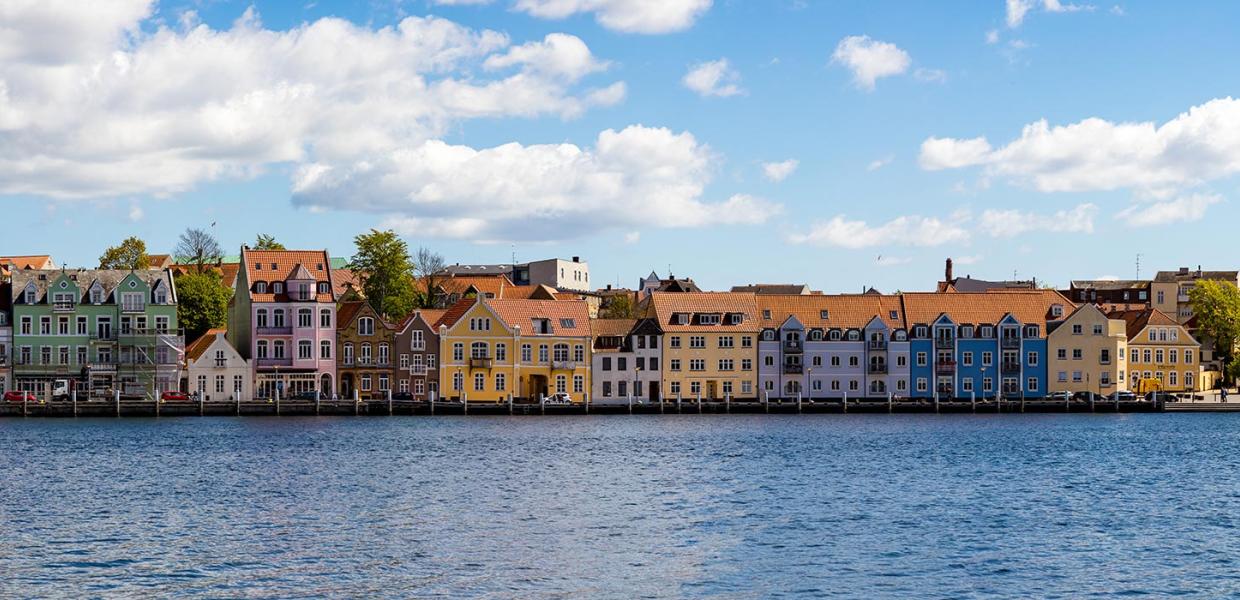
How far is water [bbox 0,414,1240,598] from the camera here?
42062mm

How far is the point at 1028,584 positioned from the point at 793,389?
8935cm

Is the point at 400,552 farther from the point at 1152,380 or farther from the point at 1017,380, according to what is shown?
the point at 1152,380

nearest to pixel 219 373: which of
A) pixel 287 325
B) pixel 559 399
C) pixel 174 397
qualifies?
pixel 174 397

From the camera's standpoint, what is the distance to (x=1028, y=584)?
137ft

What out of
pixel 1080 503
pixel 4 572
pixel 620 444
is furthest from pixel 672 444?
pixel 4 572

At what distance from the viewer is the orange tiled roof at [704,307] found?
13100 cm

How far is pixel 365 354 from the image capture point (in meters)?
126

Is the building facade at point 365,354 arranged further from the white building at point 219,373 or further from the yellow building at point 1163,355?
the yellow building at point 1163,355

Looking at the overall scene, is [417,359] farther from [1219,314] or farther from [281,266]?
[1219,314]

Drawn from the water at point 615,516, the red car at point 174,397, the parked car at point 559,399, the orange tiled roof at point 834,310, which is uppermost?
the orange tiled roof at point 834,310

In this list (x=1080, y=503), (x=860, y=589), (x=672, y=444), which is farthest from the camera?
(x=672, y=444)

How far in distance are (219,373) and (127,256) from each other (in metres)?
41.5

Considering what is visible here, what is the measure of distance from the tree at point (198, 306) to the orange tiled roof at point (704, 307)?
3714 centimetres

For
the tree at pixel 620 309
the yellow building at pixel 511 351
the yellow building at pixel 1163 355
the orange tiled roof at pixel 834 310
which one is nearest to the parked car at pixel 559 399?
the yellow building at pixel 511 351
